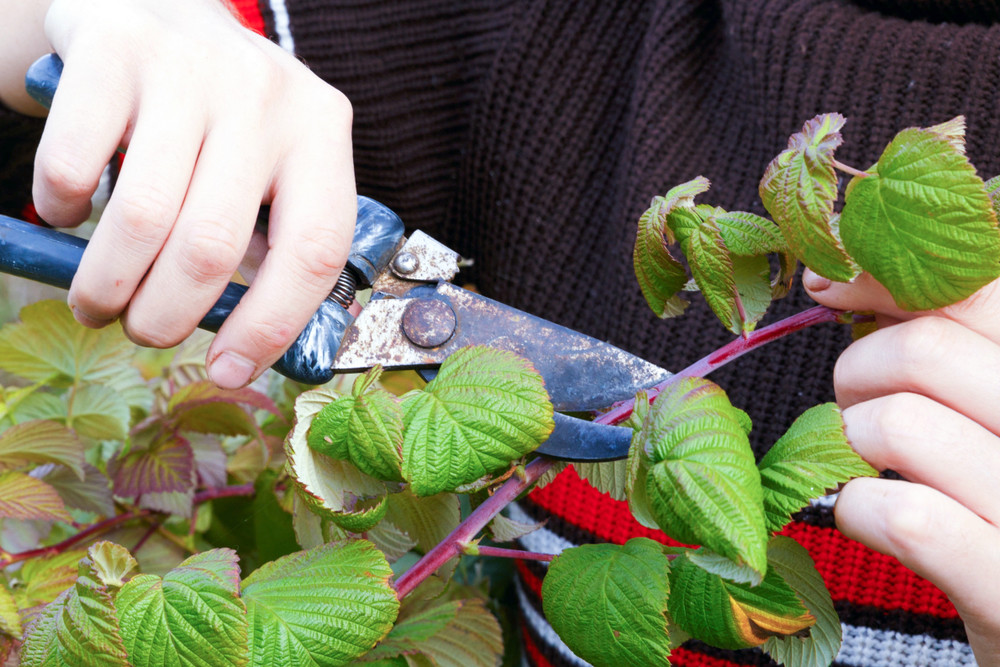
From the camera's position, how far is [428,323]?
0.54 metres

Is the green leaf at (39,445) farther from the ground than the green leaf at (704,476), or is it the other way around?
the green leaf at (704,476)

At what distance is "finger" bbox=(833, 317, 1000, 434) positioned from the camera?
0.43 m

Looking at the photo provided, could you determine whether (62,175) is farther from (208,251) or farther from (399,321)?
(399,321)

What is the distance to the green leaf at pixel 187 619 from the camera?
1.17 feet

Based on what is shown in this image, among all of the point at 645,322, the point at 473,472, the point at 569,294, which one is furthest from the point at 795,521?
the point at 473,472

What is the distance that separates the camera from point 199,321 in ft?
1.71

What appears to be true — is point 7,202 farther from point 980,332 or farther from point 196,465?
point 980,332

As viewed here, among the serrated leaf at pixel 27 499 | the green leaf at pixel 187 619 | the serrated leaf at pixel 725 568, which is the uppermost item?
the serrated leaf at pixel 725 568

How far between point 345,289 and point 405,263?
50mm

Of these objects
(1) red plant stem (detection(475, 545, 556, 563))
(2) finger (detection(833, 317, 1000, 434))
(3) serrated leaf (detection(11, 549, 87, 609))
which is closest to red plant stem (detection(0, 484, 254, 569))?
(3) serrated leaf (detection(11, 549, 87, 609))

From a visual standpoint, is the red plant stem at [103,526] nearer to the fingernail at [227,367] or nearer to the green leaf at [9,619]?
the green leaf at [9,619]

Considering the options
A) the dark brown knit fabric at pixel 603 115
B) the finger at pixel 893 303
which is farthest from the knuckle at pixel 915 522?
the dark brown knit fabric at pixel 603 115

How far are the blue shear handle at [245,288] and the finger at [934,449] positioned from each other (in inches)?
13.7

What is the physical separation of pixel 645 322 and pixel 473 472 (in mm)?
486
